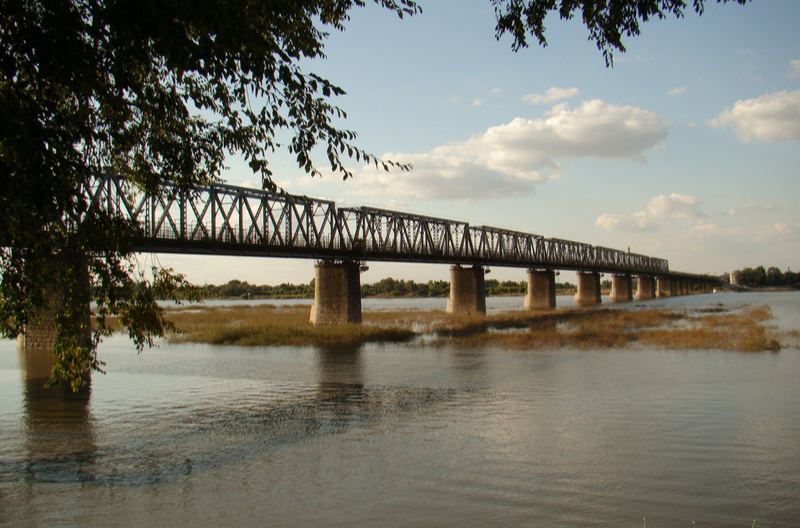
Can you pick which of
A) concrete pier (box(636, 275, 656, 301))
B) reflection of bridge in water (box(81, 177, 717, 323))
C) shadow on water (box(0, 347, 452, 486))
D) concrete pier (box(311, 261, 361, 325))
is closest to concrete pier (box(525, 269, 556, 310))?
reflection of bridge in water (box(81, 177, 717, 323))

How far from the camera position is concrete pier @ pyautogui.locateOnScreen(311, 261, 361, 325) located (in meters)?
58.5

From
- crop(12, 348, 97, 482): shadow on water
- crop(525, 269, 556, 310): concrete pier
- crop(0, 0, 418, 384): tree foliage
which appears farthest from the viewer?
crop(525, 269, 556, 310): concrete pier

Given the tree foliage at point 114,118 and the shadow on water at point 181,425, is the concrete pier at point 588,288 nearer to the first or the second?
the shadow on water at point 181,425

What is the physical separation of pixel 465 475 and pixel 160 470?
5701 mm

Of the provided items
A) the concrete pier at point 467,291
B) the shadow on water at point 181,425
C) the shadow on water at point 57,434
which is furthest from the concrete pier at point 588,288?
the shadow on water at point 57,434

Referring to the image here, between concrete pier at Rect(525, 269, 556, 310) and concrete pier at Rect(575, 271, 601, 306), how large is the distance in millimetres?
30929

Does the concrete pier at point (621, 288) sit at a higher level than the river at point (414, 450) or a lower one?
higher

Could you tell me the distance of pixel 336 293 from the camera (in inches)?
2378

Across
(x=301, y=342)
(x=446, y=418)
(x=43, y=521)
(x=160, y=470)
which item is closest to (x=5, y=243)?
(x=43, y=521)

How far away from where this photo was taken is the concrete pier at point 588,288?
143 metres

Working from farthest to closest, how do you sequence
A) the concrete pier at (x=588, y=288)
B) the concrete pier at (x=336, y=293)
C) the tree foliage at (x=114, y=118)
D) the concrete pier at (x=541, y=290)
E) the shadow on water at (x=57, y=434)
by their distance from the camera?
1. the concrete pier at (x=588, y=288)
2. the concrete pier at (x=541, y=290)
3. the concrete pier at (x=336, y=293)
4. the shadow on water at (x=57, y=434)
5. the tree foliage at (x=114, y=118)

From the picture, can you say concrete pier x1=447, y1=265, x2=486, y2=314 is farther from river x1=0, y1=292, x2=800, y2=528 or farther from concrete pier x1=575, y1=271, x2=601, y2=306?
concrete pier x1=575, y1=271, x2=601, y2=306

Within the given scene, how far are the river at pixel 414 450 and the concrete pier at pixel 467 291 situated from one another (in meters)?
55.5

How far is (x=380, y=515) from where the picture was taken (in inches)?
380
